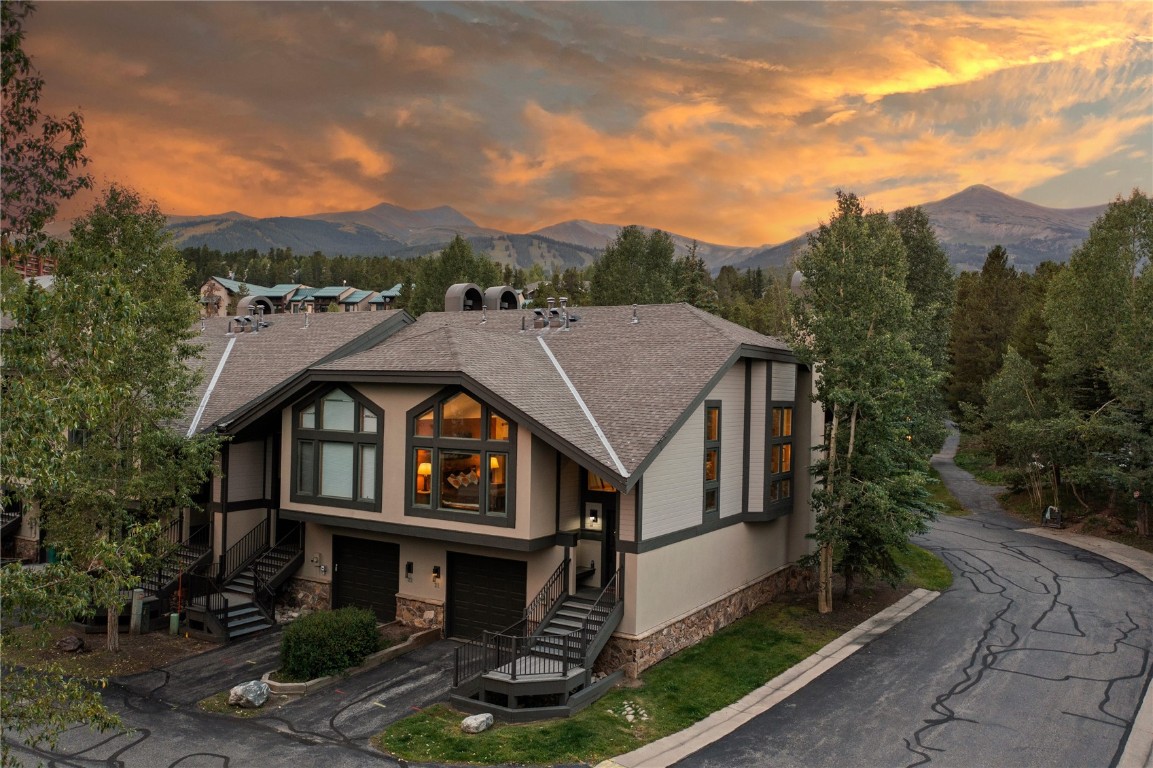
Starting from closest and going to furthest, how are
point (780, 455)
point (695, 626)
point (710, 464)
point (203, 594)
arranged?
point (695, 626)
point (710, 464)
point (203, 594)
point (780, 455)

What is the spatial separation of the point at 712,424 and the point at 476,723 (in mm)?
9281

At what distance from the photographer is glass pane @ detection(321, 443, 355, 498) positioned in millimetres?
19609

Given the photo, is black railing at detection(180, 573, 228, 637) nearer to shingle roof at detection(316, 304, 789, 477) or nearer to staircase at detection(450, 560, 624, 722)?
shingle roof at detection(316, 304, 789, 477)

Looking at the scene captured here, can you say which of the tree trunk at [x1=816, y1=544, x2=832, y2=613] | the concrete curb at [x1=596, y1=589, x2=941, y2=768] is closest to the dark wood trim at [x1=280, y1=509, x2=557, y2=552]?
Answer: the concrete curb at [x1=596, y1=589, x2=941, y2=768]

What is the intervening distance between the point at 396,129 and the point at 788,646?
4787 cm

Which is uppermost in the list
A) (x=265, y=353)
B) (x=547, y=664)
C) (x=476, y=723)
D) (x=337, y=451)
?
(x=265, y=353)

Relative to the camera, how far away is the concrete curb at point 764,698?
13.4 metres

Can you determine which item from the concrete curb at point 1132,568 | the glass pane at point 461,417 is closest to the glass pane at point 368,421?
the glass pane at point 461,417

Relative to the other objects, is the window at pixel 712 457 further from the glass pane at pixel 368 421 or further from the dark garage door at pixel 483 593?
the glass pane at pixel 368 421

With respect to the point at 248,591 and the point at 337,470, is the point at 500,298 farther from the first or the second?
the point at 248,591

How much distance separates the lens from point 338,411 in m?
19.9

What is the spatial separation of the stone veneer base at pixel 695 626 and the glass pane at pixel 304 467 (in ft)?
28.9

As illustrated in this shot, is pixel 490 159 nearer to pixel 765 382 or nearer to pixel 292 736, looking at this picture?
pixel 765 382

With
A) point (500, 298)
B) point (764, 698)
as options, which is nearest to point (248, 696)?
point (764, 698)
